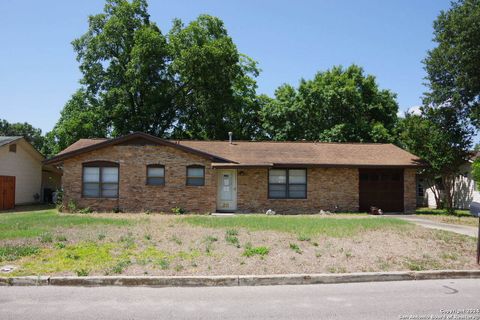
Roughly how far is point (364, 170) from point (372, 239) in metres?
11.1

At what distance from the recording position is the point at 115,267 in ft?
26.9

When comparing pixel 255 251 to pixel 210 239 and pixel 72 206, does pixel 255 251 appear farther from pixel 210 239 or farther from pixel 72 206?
pixel 72 206

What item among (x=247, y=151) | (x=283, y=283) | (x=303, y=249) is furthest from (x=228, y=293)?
(x=247, y=151)

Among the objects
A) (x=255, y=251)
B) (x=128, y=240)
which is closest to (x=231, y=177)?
(x=128, y=240)

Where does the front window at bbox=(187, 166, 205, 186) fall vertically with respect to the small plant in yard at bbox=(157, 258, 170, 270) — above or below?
above

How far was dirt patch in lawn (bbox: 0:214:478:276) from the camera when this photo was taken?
8.34m

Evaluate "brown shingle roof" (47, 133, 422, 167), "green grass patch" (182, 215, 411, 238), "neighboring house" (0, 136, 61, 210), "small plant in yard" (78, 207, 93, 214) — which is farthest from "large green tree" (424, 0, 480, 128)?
"neighboring house" (0, 136, 61, 210)

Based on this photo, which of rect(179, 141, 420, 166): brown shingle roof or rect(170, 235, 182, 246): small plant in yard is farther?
rect(179, 141, 420, 166): brown shingle roof

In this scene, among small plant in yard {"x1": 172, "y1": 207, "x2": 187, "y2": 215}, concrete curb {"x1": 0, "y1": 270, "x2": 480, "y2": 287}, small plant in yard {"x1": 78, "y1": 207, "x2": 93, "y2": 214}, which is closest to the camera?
concrete curb {"x1": 0, "y1": 270, "x2": 480, "y2": 287}

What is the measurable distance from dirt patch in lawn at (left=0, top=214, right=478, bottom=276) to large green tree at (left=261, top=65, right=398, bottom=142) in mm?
21302

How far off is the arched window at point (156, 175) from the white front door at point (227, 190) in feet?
9.39

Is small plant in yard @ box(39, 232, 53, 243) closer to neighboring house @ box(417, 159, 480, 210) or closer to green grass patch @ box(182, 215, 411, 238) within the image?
green grass patch @ box(182, 215, 411, 238)

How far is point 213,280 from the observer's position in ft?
25.0

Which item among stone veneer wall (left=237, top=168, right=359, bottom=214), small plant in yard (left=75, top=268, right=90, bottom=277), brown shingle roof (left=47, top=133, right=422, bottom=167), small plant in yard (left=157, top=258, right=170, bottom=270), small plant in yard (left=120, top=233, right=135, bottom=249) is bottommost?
small plant in yard (left=75, top=268, right=90, bottom=277)
